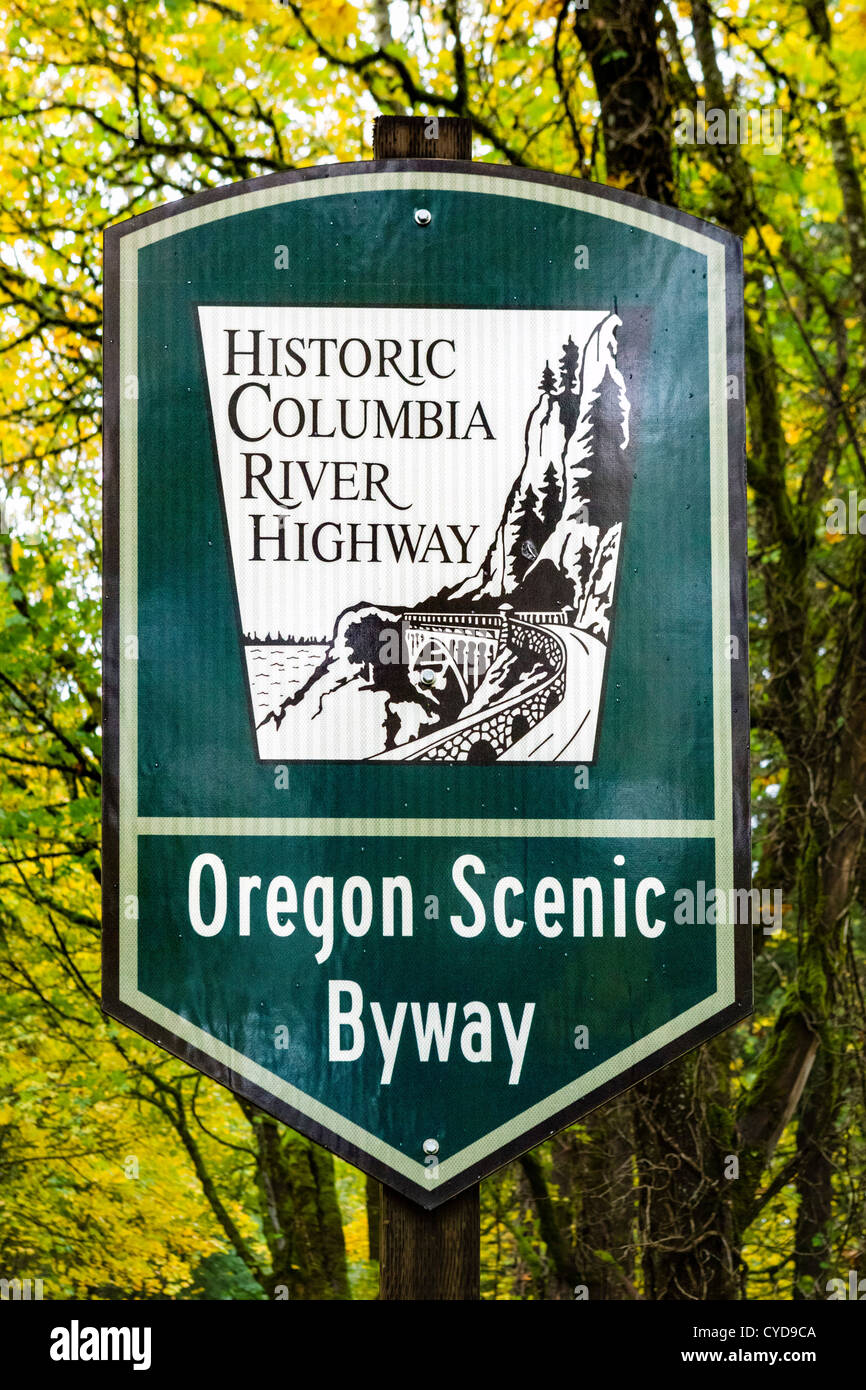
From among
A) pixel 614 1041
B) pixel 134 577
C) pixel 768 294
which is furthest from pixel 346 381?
pixel 768 294

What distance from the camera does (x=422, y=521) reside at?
129 inches

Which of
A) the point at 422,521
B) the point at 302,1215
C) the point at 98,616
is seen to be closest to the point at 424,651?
the point at 422,521

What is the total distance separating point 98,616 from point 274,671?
413 centimetres

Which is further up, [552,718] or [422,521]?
[422,521]

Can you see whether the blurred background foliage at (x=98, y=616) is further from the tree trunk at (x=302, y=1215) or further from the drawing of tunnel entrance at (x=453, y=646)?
the drawing of tunnel entrance at (x=453, y=646)

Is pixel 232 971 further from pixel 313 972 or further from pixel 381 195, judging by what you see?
pixel 381 195

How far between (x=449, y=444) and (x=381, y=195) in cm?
67

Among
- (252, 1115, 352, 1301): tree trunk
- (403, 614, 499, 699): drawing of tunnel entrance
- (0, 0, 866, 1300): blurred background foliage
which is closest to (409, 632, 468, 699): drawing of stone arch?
(403, 614, 499, 699): drawing of tunnel entrance

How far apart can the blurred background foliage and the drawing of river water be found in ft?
12.7

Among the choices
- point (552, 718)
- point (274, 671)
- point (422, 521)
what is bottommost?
point (552, 718)

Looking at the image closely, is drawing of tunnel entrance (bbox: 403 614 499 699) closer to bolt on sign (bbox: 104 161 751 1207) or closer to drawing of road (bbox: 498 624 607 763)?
bolt on sign (bbox: 104 161 751 1207)

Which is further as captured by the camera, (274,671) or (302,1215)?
(302,1215)

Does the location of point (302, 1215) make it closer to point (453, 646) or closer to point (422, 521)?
point (453, 646)

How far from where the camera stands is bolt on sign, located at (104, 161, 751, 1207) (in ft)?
10.3
